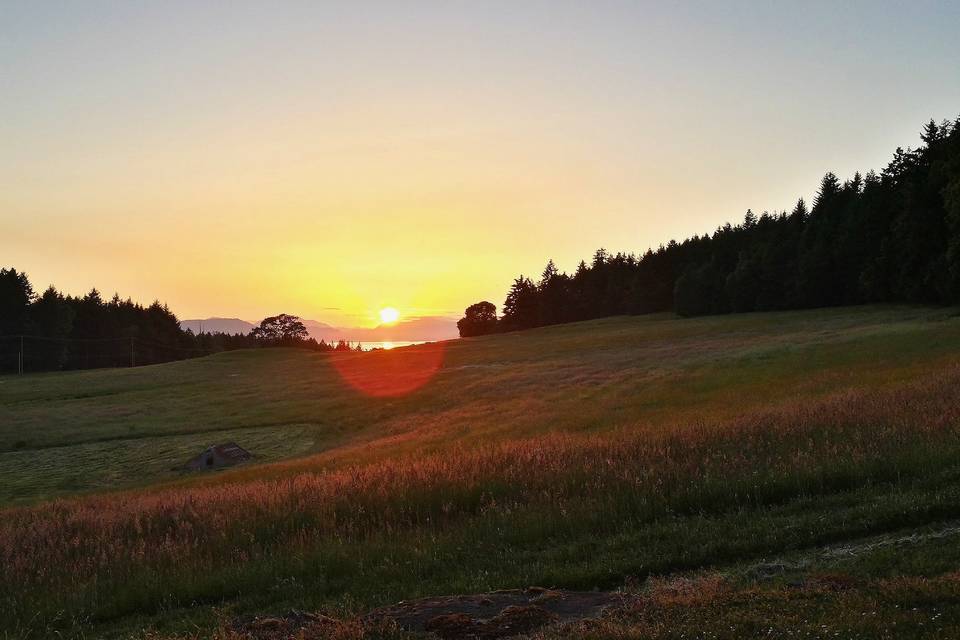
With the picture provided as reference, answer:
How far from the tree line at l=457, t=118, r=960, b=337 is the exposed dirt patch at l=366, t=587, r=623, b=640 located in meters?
58.6

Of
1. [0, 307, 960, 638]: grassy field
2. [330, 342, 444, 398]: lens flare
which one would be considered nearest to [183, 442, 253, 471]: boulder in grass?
[0, 307, 960, 638]: grassy field

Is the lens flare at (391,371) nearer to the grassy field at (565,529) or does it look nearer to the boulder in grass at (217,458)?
the boulder in grass at (217,458)

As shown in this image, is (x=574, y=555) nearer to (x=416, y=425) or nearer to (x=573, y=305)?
(x=416, y=425)

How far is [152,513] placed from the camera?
1294 centimetres

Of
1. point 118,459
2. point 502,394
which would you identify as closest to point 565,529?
point 118,459

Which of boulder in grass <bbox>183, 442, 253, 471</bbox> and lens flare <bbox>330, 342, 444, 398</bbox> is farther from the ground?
lens flare <bbox>330, 342, 444, 398</bbox>

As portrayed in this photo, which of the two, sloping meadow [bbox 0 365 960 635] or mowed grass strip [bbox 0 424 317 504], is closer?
sloping meadow [bbox 0 365 960 635]

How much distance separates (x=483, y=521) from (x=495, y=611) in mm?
3652

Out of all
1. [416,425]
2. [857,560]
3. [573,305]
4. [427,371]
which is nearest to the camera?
[857,560]

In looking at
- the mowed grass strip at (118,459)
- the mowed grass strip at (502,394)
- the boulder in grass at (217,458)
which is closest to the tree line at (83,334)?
the mowed grass strip at (502,394)

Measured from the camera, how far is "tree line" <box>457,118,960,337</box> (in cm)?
5956

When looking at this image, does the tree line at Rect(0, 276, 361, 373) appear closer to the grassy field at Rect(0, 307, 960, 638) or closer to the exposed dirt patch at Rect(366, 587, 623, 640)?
the grassy field at Rect(0, 307, 960, 638)

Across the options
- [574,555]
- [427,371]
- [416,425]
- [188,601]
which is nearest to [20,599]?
[188,601]

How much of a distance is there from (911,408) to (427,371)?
5230 centimetres
